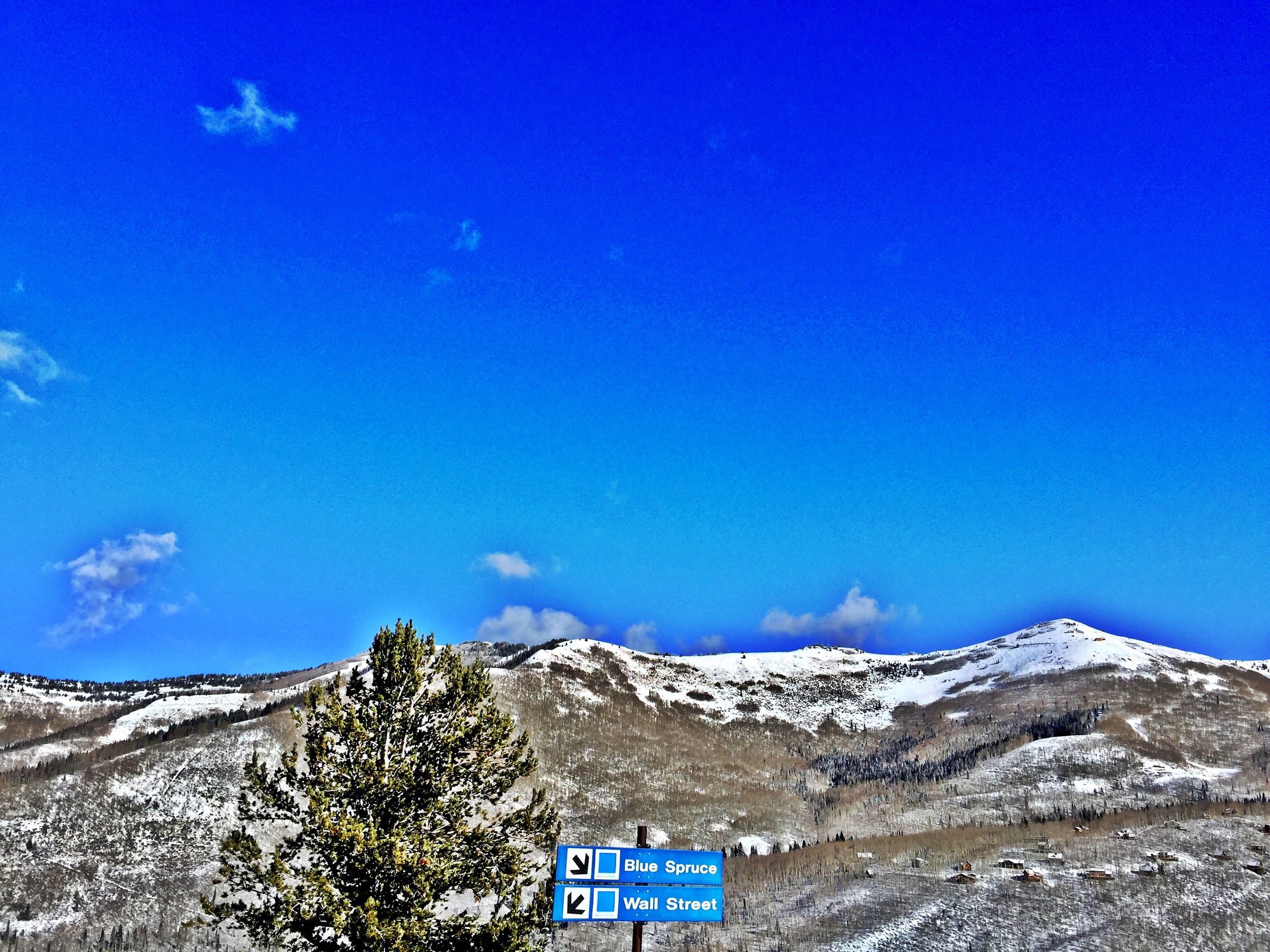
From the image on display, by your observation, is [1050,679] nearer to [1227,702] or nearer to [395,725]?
[1227,702]

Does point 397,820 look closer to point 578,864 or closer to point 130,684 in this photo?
point 578,864

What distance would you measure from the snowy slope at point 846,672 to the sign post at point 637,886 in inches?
3911

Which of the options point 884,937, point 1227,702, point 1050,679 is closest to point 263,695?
point 884,937

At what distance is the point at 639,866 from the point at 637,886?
405mm

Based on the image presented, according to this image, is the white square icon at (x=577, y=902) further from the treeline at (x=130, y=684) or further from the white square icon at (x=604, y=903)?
the treeline at (x=130, y=684)

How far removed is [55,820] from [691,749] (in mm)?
72359

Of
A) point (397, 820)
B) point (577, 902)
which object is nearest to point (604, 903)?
point (577, 902)

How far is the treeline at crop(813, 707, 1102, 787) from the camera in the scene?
322ft

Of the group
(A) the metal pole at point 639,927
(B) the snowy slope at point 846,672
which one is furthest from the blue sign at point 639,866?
(B) the snowy slope at point 846,672

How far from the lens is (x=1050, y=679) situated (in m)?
136

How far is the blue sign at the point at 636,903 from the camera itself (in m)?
17.3

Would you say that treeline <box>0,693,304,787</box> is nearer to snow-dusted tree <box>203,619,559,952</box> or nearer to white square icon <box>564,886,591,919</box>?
snow-dusted tree <box>203,619,559,952</box>

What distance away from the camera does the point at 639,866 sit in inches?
712

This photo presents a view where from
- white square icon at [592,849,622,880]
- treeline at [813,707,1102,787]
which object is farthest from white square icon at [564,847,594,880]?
treeline at [813,707,1102,787]
